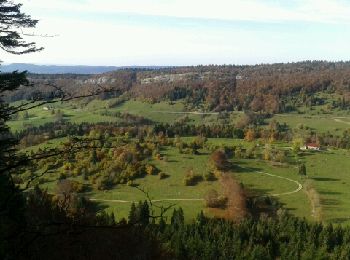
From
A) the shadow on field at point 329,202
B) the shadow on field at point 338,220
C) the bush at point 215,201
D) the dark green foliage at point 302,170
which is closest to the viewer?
the shadow on field at point 338,220

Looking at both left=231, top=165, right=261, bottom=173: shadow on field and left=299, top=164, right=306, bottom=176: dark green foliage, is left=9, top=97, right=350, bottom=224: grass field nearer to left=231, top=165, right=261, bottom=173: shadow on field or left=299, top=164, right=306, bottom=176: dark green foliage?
left=231, top=165, right=261, bottom=173: shadow on field

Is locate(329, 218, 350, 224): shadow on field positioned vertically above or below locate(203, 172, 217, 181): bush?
below

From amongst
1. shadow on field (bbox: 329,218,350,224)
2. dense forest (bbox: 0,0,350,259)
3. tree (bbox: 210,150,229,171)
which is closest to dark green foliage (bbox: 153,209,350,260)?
dense forest (bbox: 0,0,350,259)

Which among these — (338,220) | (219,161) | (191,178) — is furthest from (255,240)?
(219,161)

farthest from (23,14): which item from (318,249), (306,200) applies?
(306,200)

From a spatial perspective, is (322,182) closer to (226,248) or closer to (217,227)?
(217,227)

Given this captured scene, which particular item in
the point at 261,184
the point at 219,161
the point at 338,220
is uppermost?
the point at 219,161

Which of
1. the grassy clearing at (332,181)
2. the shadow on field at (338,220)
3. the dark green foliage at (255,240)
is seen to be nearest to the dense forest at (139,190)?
the dark green foliage at (255,240)

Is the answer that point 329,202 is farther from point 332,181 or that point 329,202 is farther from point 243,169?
point 243,169

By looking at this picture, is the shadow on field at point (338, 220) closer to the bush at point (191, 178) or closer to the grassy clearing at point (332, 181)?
the grassy clearing at point (332, 181)

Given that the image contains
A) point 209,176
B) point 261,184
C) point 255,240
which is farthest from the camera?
point 209,176

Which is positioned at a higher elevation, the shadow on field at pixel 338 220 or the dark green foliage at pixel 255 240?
the dark green foliage at pixel 255 240
